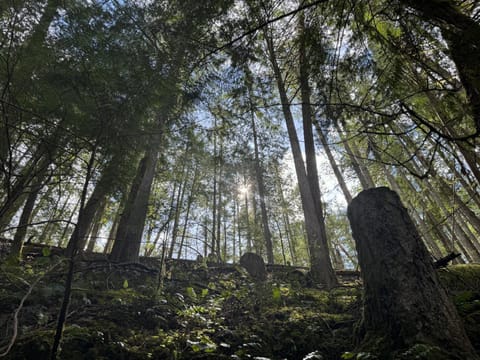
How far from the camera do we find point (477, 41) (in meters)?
1.36

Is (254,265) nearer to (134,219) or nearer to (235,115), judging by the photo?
(134,219)

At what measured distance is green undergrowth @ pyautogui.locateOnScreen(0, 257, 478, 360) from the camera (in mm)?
1542

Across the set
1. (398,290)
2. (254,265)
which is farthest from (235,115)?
(254,265)

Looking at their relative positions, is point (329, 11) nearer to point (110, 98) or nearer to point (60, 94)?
point (110, 98)

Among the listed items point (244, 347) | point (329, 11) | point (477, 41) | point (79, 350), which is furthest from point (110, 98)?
point (477, 41)

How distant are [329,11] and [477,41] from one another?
121 centimetres

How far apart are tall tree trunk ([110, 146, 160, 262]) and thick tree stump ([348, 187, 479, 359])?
3.71 meters

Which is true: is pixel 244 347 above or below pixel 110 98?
below

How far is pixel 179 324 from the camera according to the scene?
7.10ft

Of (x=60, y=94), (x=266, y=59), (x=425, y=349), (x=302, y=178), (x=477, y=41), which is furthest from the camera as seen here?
(x=302, y=178)

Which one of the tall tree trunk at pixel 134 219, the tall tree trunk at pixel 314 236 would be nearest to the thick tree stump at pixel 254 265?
the tall tree trunk at pixel 314 236

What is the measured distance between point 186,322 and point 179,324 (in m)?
0.07

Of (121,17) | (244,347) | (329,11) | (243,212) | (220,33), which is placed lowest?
(244,347)

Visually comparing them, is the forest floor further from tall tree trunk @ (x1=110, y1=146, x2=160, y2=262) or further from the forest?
tall tree trunk @ (x1=110, y1=146, x2=160, y2=262)
